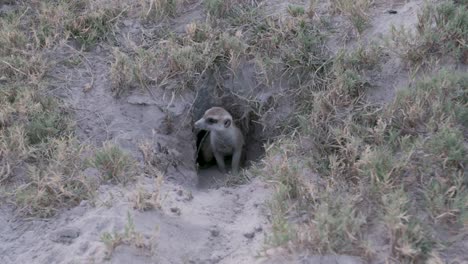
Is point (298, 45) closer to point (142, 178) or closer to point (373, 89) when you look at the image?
point (373, 89)

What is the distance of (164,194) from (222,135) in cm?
178

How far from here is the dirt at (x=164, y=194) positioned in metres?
4.01

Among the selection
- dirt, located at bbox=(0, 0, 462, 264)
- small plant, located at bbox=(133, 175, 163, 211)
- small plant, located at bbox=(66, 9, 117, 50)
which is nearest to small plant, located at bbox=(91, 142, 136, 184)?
dirt, located at bbox=(0, 0, 462, 264)

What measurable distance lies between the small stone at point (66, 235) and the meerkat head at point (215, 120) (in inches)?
77.0

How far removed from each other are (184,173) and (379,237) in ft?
6.59

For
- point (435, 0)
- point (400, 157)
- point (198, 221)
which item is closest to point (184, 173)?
point (198, 221)

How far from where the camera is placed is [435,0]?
5727 mm

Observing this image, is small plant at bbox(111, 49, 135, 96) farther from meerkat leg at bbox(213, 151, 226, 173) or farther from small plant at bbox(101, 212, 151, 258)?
small plant at bbox(101, 212, 151, 258)

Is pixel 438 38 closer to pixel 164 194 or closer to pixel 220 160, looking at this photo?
pixel 220 160

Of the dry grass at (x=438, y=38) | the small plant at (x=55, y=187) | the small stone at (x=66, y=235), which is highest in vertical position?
the dry grass at (x=438, y=38)

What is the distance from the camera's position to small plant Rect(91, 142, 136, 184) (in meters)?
4.62

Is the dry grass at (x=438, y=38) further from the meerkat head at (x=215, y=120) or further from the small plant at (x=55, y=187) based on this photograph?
the small plant at (x=55, y=187)

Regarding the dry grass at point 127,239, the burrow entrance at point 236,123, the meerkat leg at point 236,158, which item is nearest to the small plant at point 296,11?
the burrow entrance at point 236,123

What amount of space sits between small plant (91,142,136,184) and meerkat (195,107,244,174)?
1247 millimetres
